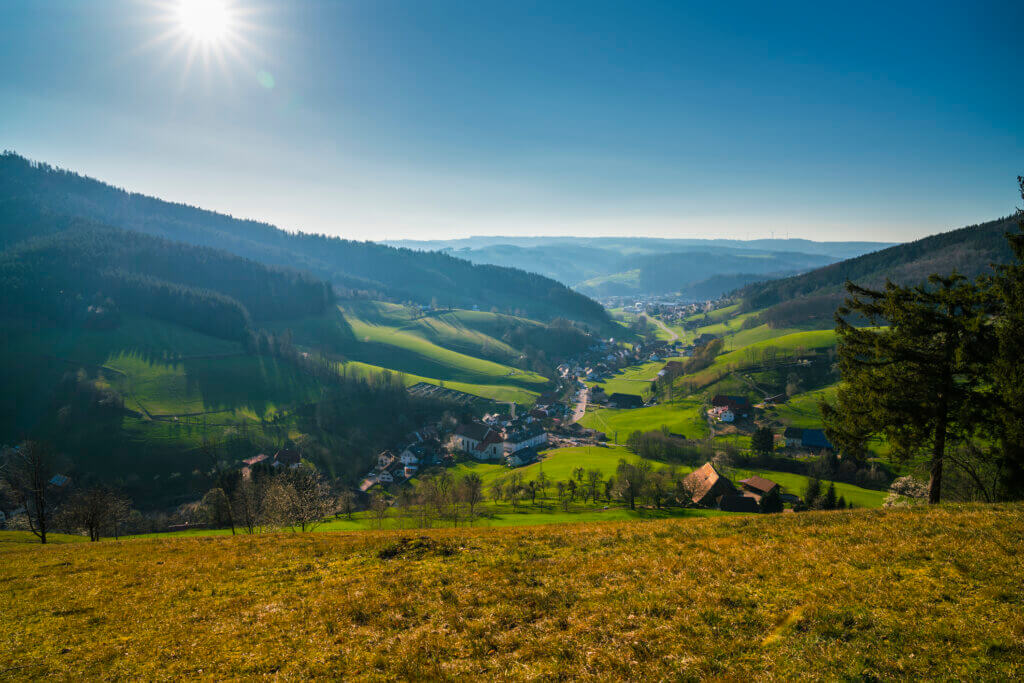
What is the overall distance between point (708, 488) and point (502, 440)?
6983 centimetres

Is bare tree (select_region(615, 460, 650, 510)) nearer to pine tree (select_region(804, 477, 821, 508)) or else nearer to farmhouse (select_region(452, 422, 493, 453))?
pine tree (select_region(804, 477, 821, 508))

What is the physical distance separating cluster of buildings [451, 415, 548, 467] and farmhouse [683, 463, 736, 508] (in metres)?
51.4

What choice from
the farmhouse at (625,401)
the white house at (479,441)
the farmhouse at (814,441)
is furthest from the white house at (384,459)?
the farmhouse at (814,441)

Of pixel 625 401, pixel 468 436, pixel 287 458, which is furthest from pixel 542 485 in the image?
pixel 625 401

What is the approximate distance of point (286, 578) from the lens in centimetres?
1741

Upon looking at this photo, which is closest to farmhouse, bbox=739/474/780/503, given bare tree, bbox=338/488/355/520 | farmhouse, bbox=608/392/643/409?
bare tree, bbox=338/488/355/520

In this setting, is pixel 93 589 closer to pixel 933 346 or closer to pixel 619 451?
pixel 933 346

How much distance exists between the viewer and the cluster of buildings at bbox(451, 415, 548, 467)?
408 ft

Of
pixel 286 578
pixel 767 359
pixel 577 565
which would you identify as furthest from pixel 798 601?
pixel 767 359

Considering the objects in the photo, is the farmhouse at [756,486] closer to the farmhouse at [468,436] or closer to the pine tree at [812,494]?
the pine tree at [812,494]

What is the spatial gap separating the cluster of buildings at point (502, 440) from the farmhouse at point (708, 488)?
5138 centimetres

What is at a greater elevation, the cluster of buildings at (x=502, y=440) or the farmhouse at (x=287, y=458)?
the farmhouse at (x=287, y=458)

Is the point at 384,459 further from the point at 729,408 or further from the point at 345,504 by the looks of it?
the point at 729,408

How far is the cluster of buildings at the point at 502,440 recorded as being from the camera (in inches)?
4902
